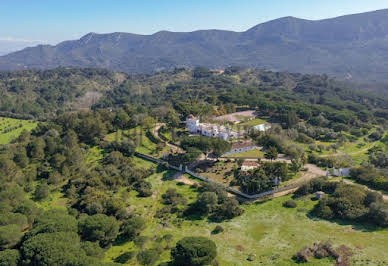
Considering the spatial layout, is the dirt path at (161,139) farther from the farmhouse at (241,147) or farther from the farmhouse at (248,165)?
the farmhouse at (248,165)

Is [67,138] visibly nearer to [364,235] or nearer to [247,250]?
[247,250]

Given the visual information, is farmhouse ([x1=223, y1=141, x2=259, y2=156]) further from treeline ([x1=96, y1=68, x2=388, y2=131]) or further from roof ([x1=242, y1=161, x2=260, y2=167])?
treeline ([x1=96, y1=68, x2=388, y2=131])

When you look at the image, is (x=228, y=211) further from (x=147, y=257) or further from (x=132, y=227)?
(x=147, y=257)

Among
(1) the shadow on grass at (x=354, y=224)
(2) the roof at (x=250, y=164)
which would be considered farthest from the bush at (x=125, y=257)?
(2) the roof at (x=250, y=164)

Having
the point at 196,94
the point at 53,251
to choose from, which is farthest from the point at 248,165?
the point at 196,94

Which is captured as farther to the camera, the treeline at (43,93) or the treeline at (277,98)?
the treeline at (43,93)

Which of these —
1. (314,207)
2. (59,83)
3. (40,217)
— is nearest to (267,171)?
(314,207)
